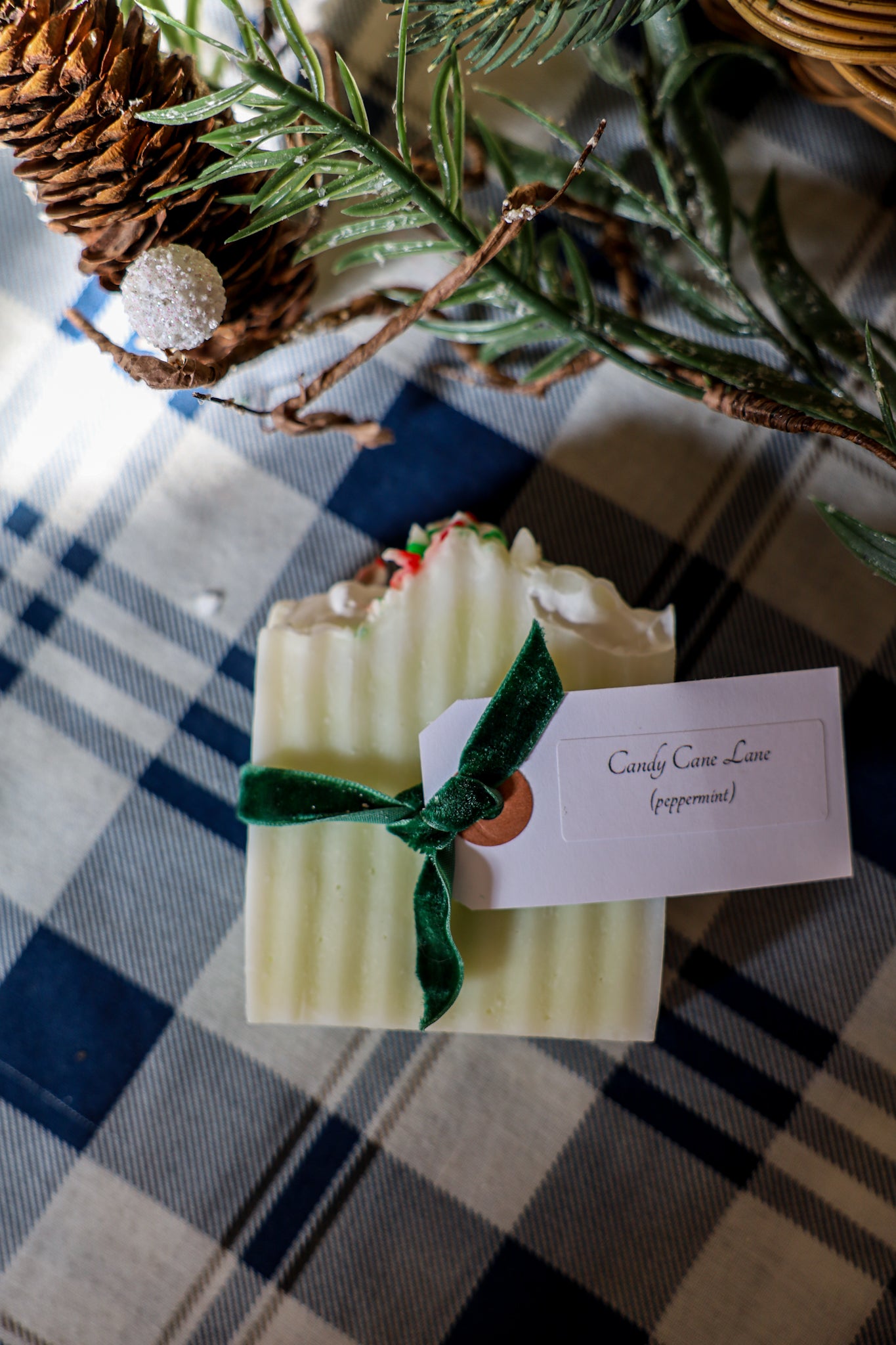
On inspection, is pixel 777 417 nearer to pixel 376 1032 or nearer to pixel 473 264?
pixel 473 264

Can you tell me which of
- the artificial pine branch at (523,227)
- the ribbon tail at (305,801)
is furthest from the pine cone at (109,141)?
the ribbon tail at (305,801)

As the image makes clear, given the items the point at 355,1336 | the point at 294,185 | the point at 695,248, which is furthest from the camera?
the point at 355,1336

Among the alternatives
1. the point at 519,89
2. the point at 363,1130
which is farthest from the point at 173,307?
the point at 363,1130

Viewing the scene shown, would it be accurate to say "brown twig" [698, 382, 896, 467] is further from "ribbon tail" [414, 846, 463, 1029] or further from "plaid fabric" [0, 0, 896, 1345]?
"ribbon tail" [414, 846, 463, 1029]

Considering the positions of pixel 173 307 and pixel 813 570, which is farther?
pixel 813 570

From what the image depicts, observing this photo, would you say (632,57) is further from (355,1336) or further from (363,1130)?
(355,1336)
